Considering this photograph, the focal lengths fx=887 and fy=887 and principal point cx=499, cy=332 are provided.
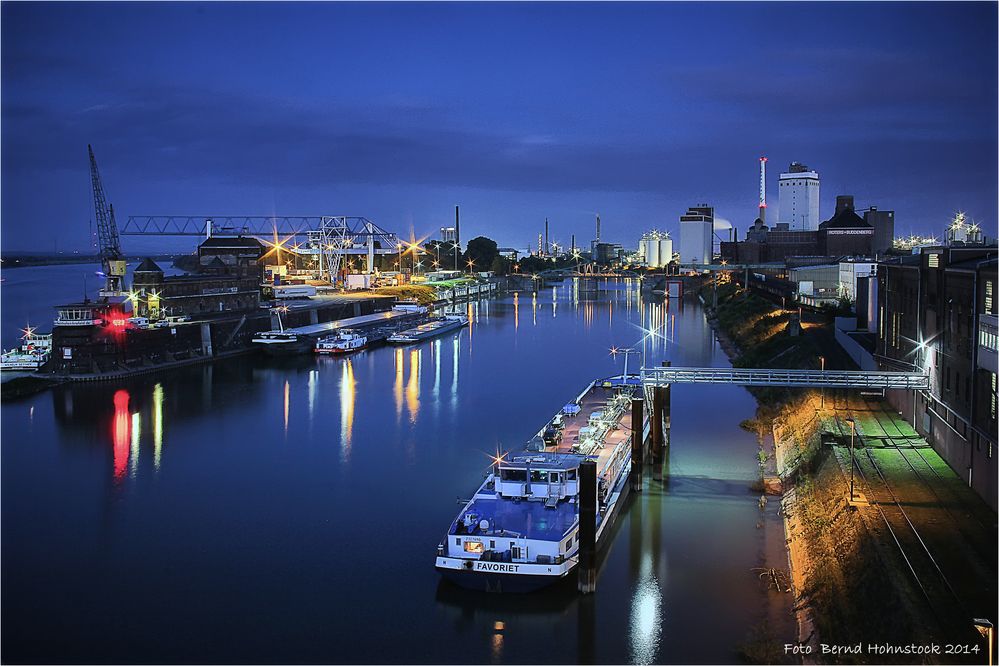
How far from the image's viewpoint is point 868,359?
14227 mm

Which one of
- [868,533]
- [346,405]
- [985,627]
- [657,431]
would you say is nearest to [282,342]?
[346,405]

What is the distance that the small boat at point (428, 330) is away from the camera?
92.2ft

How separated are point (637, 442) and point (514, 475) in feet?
8.54

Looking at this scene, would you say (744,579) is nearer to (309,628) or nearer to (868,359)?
(309,628)

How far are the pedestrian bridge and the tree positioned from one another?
193ft

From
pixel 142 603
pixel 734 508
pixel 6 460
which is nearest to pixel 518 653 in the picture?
pixel 142 603

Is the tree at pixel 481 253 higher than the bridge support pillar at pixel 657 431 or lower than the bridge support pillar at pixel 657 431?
higher

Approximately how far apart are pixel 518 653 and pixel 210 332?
18.1 meters

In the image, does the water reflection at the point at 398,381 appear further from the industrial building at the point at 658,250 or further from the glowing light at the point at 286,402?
the industrial building at the point at 658,250

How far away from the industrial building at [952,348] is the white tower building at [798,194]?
216ft

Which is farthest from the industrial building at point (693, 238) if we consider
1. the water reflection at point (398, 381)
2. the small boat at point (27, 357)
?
the small boat at point (27, 357)

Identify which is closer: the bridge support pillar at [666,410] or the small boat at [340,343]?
the bridge support pillar at [666,410]

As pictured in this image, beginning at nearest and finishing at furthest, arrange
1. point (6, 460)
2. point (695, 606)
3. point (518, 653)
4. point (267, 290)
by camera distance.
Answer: point (518, 653), point (695, 606), point (6, 460), point (267, 290)

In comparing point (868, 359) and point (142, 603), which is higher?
point (868, 359)
